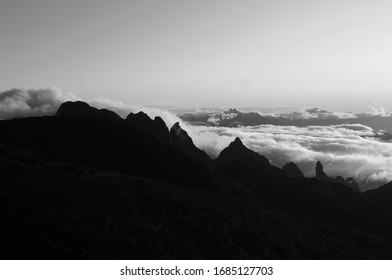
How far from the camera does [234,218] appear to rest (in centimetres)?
8456

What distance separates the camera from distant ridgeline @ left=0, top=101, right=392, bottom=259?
180 feet

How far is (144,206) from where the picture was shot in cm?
7569

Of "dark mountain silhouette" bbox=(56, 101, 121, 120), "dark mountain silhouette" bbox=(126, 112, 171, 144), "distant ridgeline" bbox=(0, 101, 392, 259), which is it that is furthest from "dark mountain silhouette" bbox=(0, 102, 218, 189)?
"dark mountain silhouette" bbox=(126, 112, 171, 144)

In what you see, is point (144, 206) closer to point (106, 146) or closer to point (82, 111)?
point (106, 146)

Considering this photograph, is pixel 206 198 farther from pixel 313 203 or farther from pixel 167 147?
pixel 313 203

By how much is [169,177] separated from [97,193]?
45.1 metres

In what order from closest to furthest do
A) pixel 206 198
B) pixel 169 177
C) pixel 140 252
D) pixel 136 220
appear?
pixel 140 252 → pixel 136 220 → pixel 206 198 → pixel 169 177

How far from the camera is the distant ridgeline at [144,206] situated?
55.0 m

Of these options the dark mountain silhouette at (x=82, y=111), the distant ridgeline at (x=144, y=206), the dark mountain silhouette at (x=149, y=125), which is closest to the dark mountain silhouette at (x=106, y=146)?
the distant ridgeline at (x=144, y=206)

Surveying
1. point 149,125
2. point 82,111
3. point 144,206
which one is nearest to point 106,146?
point 144,206

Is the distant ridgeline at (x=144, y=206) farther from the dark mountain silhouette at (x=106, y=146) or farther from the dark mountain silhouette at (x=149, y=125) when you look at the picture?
the dark mountain silhouette at (x=149, y=125)

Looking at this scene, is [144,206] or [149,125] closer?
[144,206]

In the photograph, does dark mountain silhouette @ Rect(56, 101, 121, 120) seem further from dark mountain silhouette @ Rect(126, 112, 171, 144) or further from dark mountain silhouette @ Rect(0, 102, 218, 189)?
dark mountain silhouette @ Rect(0, 102, 218, 189)

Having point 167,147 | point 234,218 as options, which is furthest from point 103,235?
point 167,147
